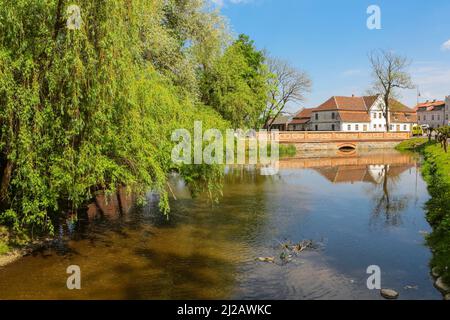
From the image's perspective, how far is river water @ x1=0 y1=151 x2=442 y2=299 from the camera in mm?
10883

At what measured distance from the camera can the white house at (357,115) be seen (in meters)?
86.9

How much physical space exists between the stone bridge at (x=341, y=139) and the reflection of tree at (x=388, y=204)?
27.4 m

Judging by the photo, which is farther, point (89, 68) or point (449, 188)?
point (449, 188)

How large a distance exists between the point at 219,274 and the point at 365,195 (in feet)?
54.3

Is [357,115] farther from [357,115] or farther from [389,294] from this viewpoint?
[389,294]

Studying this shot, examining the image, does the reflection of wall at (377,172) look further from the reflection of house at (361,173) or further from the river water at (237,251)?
the river water at (237,251)

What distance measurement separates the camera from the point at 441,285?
10.7 metres

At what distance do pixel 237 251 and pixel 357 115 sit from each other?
8145 centimetres

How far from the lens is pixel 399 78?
236 ft

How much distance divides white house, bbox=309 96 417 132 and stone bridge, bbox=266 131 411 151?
1797 centimetres

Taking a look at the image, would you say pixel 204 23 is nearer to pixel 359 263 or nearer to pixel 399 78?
pixel 359 263

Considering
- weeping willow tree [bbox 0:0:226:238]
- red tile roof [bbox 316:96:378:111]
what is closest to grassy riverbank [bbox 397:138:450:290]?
weeping willow tree [bbox 0:0:226:238]

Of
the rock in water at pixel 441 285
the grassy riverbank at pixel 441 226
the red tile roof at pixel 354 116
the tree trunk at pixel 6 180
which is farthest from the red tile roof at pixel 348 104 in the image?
the tree trunk at pixel 6 180
